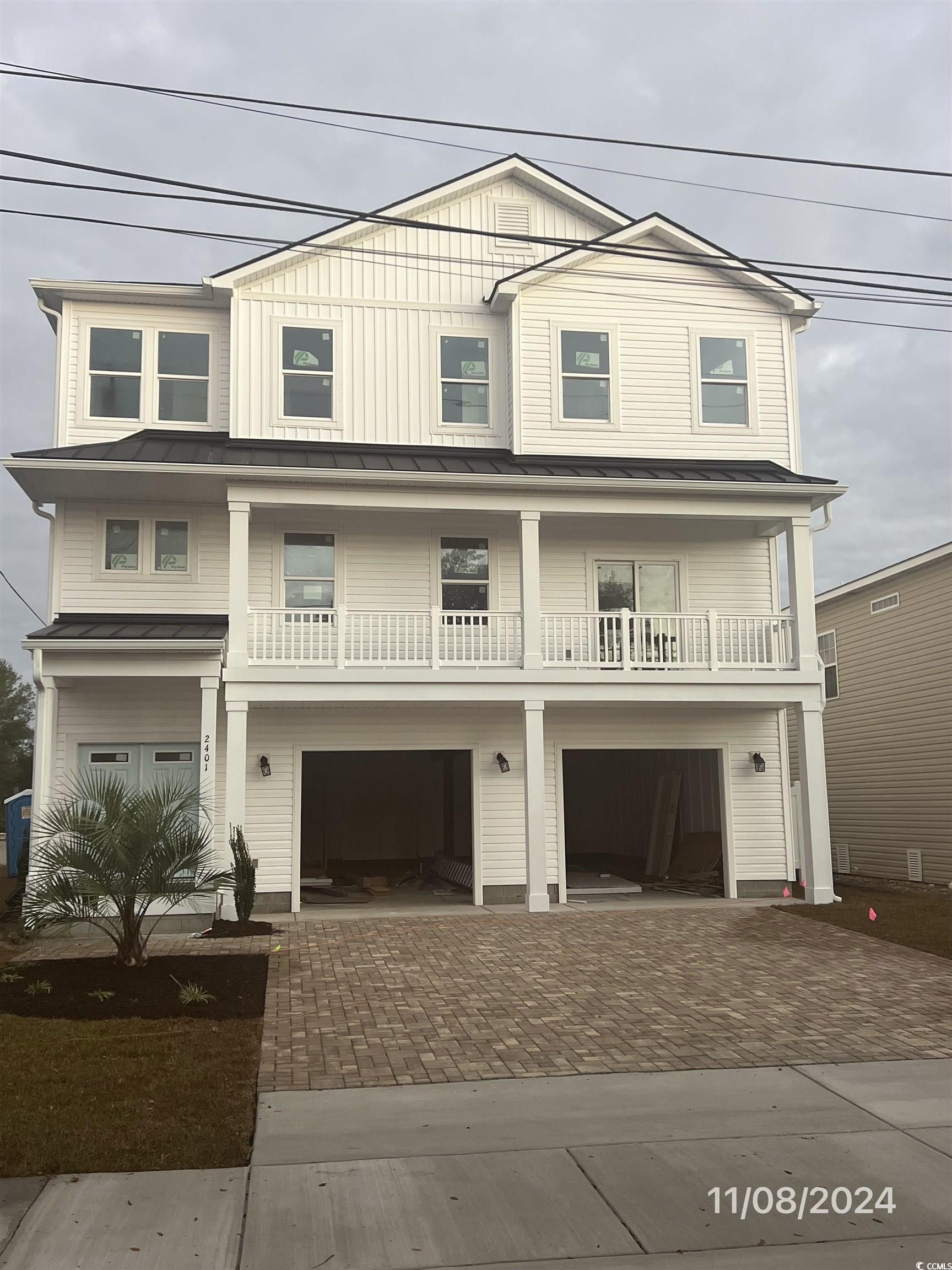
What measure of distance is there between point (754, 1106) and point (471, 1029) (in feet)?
9.22

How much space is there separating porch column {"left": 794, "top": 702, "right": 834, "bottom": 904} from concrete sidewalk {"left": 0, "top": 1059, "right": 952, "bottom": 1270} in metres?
9.38

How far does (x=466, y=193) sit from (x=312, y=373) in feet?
14.2

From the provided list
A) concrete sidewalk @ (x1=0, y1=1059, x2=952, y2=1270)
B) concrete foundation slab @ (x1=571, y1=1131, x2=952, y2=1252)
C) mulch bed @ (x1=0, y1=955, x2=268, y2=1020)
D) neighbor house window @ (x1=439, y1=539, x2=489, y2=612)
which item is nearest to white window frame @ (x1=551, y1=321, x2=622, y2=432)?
neighbor house window @ (x1=439, y1=539, x2=489, y2=612)

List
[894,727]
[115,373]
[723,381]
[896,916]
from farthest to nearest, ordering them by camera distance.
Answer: [894,727] → [723,381] → [115,373] → [896,916]

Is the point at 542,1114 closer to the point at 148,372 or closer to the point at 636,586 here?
the point at 636,586

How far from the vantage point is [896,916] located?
Answer: 594 inches

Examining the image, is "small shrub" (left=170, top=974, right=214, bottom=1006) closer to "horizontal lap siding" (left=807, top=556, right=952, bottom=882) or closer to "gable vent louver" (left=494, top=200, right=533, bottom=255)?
"gable vent louver" (left=494, top=200, right=533, bottom=255)

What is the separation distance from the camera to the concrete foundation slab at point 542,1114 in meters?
6.17

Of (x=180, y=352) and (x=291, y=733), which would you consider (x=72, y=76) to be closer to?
(x=180, y=352)

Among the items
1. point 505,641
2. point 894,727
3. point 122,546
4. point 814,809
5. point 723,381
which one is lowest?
point 814,809

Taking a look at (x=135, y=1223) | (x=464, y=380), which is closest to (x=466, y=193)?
(x=464, y=380)

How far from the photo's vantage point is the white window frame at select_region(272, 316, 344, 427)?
698 inches

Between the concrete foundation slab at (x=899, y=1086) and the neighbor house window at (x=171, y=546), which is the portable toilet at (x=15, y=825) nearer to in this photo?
the neighbor house window at (x=171, y=546)
